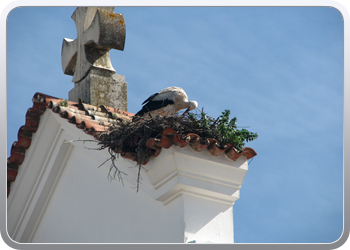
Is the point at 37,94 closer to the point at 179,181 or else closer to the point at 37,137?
the point at 37,137

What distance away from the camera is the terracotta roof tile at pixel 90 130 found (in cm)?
557

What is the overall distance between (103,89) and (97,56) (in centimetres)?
63

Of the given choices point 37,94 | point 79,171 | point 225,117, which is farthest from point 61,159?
point 225,117

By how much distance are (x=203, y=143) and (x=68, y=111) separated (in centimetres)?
235

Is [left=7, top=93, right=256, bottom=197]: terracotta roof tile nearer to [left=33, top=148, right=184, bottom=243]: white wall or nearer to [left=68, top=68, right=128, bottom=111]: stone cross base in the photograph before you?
[left=33, top=148, right=184, bottom=243]: white wall

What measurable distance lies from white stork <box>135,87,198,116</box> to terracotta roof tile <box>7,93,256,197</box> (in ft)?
1.95

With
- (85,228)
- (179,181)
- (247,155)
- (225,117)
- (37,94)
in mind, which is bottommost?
(85,228)

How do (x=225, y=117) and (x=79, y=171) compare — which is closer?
(x=225, y=117)

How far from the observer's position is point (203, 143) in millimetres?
5656

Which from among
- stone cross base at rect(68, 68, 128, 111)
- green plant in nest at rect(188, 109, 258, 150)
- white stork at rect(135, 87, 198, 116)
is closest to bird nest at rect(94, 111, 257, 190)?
green plant in nest at rect(188, 109, 258, 150)

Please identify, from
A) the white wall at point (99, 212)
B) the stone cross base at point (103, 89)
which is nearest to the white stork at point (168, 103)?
the white wall at point (99, 212)

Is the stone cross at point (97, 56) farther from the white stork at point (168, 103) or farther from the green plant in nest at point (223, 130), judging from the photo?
the green plant in nest at point (223, 130)

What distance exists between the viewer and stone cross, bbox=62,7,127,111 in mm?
8594

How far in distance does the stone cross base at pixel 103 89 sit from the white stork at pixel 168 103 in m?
1.51
